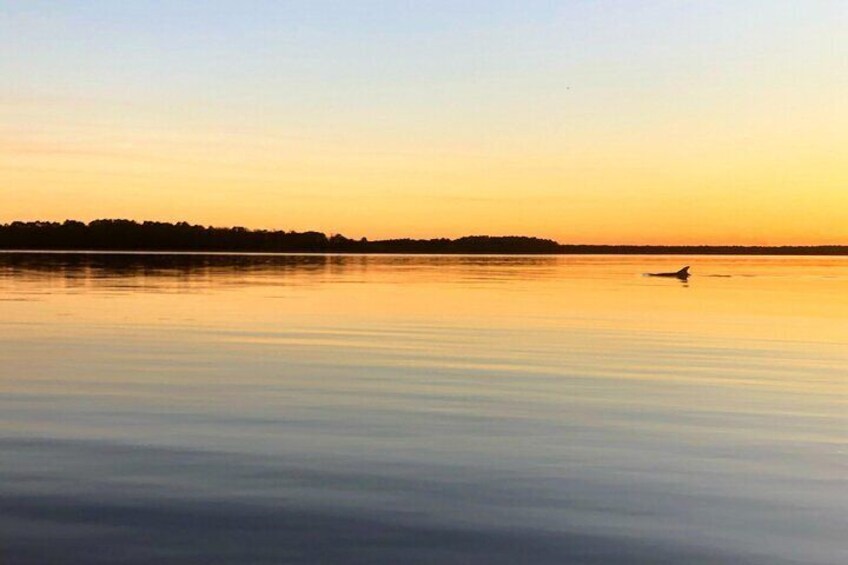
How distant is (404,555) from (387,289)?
2080 inches

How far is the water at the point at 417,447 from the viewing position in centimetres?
980

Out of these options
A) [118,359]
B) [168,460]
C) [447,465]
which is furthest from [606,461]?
[118,359]

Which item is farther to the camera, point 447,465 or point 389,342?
point 389,342

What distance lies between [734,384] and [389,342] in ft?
39.0

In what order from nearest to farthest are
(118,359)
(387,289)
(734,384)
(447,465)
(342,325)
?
1. (447,465)
2. (734,384)
3. (118,359)
4. (342,325)
5. (387,289)

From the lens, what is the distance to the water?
980 centimetres

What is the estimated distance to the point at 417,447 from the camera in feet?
47.1

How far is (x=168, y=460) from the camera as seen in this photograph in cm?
1320

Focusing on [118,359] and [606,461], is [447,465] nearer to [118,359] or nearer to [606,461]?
[606,461]

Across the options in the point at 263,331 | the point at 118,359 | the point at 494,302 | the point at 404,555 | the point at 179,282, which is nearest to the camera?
the point at 404,555

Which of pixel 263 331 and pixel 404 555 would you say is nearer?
pixel 404 555

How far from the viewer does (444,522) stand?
409 inches

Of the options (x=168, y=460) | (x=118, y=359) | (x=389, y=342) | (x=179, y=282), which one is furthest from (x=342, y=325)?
(x=179, y=282)

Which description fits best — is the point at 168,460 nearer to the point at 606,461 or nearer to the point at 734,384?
the point at 606,461
